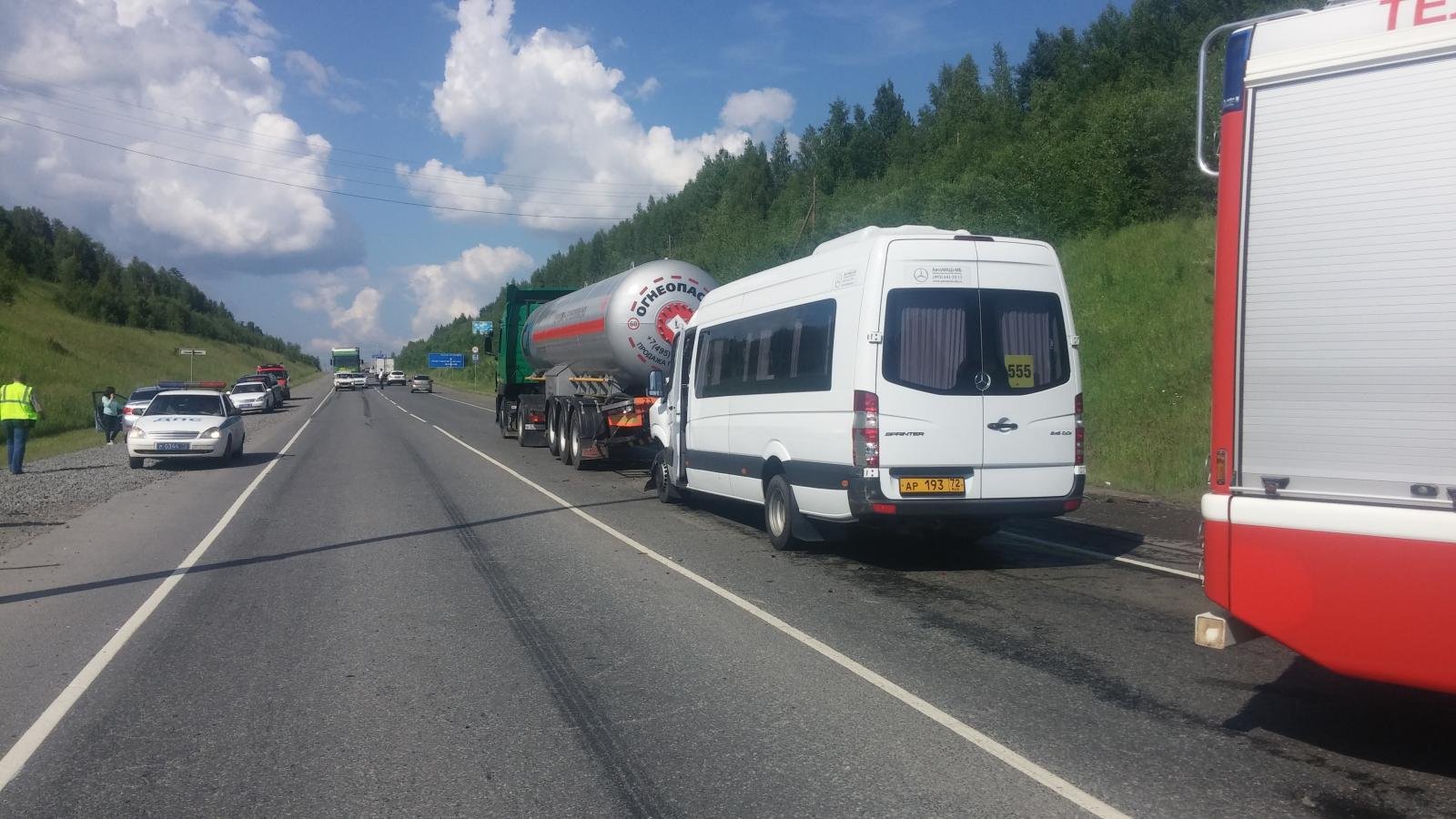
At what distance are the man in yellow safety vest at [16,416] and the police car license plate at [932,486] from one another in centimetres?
1751

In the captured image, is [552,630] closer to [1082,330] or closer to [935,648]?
[935,648]

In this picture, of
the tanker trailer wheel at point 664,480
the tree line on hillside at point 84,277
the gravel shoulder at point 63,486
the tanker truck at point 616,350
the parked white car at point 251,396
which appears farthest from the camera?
the tree line on hillside at point 84,277

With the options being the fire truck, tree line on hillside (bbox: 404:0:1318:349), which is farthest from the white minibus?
tree line on hillside (bbox: 404:0:1318:349)

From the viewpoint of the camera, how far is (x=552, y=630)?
24.8 ft

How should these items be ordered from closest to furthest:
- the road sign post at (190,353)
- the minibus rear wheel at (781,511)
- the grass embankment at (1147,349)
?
the minibus rear wheel at (781,511), the grass embankment at (1147,349), the road sign post at (190,353)

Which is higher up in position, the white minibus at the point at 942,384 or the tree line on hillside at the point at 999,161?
the tree line on hillside at the point at 999,161

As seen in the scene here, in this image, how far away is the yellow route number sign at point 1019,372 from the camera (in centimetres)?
947

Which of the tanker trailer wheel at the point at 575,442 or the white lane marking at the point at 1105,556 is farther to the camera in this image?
the tanker trailer wheel at the point at 575,442

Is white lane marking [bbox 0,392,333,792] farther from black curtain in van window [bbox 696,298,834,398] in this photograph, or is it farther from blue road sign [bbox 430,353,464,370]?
blue road sign [bbox 430,353,464,370]

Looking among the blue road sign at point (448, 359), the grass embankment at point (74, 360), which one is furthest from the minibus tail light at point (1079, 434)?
the blue road sign at point (448, 359)

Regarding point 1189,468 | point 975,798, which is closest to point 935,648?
point 975,798

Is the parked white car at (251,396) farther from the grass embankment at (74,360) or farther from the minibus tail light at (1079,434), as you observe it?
the minibus tail light at (1079,434)

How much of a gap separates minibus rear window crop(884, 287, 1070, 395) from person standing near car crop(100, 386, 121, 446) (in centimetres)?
2585

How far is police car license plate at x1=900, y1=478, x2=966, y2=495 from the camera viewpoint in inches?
365
